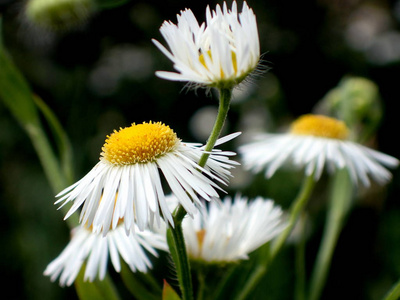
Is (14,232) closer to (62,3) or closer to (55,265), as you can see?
(62,3)

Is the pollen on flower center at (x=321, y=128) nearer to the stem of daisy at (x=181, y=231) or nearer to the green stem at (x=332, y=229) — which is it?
the green stem at (x=332, y=229)

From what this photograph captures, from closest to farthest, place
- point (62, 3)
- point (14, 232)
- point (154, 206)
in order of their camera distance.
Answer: point (154, 206) → point (62, 3) → point (14, 232)

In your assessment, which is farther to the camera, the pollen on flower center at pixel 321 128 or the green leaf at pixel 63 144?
the pollen on flower center at pixel 321 128

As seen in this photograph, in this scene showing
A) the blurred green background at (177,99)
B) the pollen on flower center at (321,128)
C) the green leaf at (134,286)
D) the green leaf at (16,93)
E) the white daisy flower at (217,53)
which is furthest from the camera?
the blurred green background at (177,99)

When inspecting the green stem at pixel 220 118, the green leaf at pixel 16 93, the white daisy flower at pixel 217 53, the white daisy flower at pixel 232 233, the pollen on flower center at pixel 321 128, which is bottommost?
the white daisy flower at pixel 232 233

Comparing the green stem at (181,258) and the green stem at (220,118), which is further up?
the green stem at (220,118)

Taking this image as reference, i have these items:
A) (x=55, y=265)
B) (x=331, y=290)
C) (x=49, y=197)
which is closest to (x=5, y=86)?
(x=55, y=265)

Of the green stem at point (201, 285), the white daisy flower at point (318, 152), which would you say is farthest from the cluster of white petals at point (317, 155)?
the green stem at point (201, 285)
